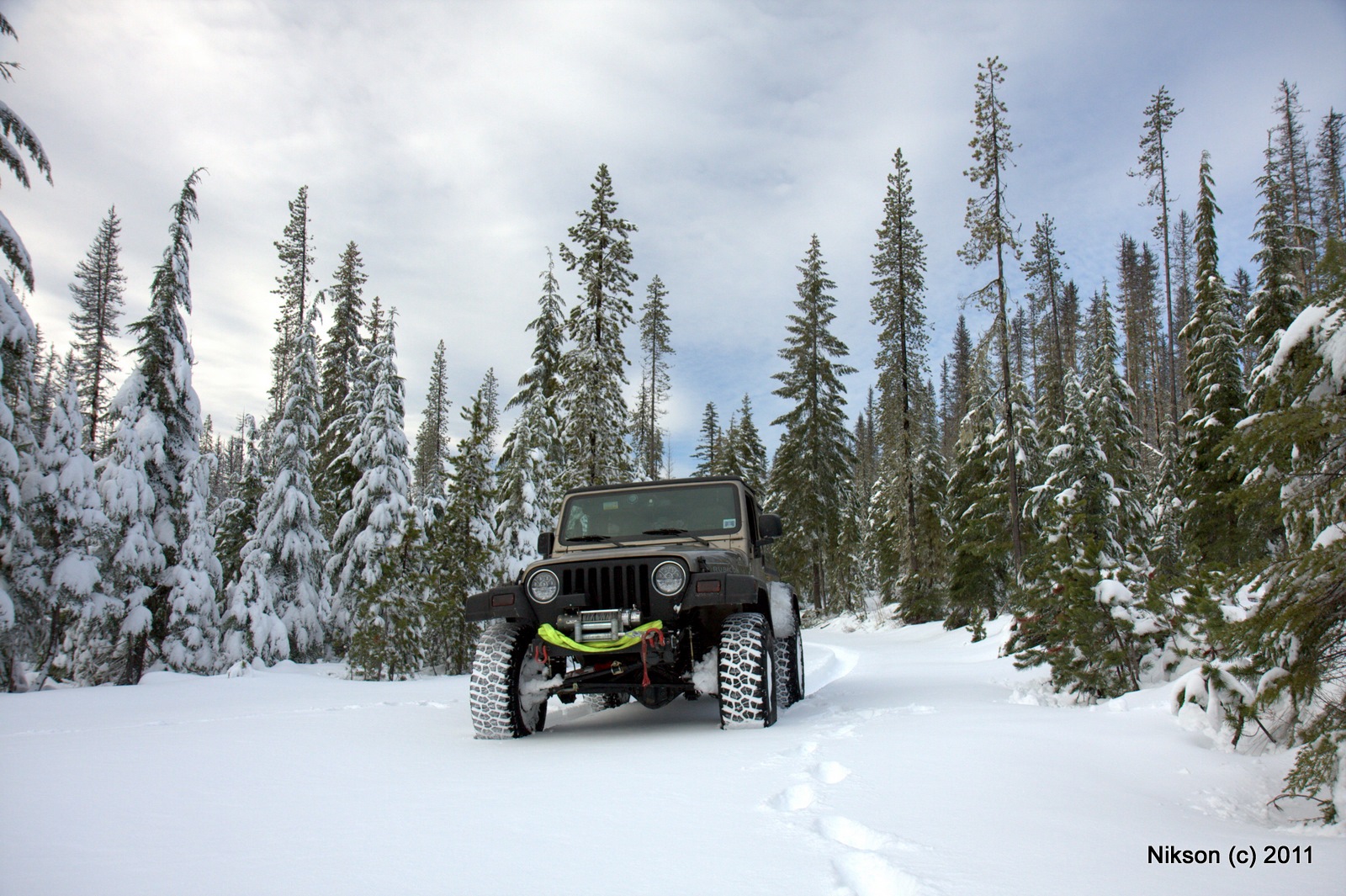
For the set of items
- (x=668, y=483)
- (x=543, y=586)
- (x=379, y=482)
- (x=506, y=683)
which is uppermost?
(x=379, y=482)

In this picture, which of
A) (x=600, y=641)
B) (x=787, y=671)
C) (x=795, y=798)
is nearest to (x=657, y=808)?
(x=795, y=798)

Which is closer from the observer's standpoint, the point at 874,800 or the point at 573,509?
the point at 874,800

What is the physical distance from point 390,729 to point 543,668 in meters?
1.34

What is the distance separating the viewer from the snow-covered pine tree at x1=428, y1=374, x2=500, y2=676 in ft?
55.5

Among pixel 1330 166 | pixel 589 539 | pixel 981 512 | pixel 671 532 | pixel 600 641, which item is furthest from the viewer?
pixel 1330 166

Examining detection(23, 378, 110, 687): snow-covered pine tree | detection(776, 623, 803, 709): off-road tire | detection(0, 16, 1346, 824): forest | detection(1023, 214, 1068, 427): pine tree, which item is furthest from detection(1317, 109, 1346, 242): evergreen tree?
detection(23, 378, 110, 687): snow-covered pine tree

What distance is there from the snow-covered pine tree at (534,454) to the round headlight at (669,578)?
14982mm

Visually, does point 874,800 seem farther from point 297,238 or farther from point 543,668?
point 297,238

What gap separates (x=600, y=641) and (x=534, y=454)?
18.7 metres

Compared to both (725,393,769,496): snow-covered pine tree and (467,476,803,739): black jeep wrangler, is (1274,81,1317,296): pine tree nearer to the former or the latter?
(725,393,769,496): snow-covered pine tree

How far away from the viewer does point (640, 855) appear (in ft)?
8.60

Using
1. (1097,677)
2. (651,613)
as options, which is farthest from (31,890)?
(1097,677)

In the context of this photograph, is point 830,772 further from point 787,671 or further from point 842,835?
point 787,671

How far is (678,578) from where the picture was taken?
558cm
